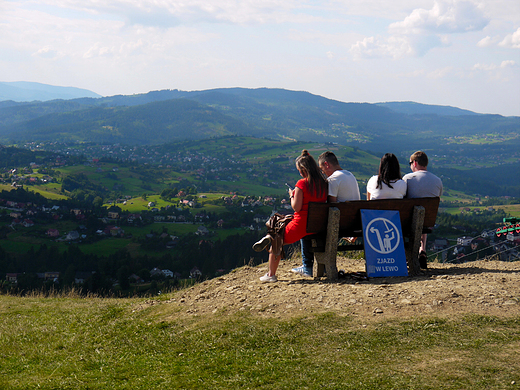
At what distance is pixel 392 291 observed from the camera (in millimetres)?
5934

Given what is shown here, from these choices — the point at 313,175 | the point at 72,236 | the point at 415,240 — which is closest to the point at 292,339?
the point at 313,175

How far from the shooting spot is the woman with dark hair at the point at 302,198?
267 inches

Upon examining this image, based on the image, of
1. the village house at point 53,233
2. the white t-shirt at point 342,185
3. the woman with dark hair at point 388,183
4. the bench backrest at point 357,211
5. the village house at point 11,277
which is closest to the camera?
the bench backrest at point 357,211

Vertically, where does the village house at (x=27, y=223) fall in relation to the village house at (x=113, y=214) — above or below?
below

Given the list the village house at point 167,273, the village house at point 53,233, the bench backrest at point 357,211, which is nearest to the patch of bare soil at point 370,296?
the bench backrest at point 357,211

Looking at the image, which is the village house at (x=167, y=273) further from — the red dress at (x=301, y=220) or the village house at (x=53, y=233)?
the red dress at (x=301, y=220)

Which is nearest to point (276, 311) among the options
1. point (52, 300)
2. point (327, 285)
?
point (327, 285)

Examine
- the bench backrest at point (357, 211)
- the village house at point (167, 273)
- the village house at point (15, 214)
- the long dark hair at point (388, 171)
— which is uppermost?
the long dark hair at point (388, 171)

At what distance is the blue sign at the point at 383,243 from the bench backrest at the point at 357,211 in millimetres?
117

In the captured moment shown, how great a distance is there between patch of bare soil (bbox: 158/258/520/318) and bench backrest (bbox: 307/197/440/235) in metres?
0.88

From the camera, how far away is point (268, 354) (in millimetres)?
4637

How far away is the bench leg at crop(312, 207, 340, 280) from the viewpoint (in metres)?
6.73

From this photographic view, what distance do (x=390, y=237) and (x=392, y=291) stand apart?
1.24 meters

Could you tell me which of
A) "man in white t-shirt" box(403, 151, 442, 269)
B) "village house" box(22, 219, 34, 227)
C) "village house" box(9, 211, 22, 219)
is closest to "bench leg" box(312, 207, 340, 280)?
"man in white t-shirt" box(403, 151, 442, 269)
